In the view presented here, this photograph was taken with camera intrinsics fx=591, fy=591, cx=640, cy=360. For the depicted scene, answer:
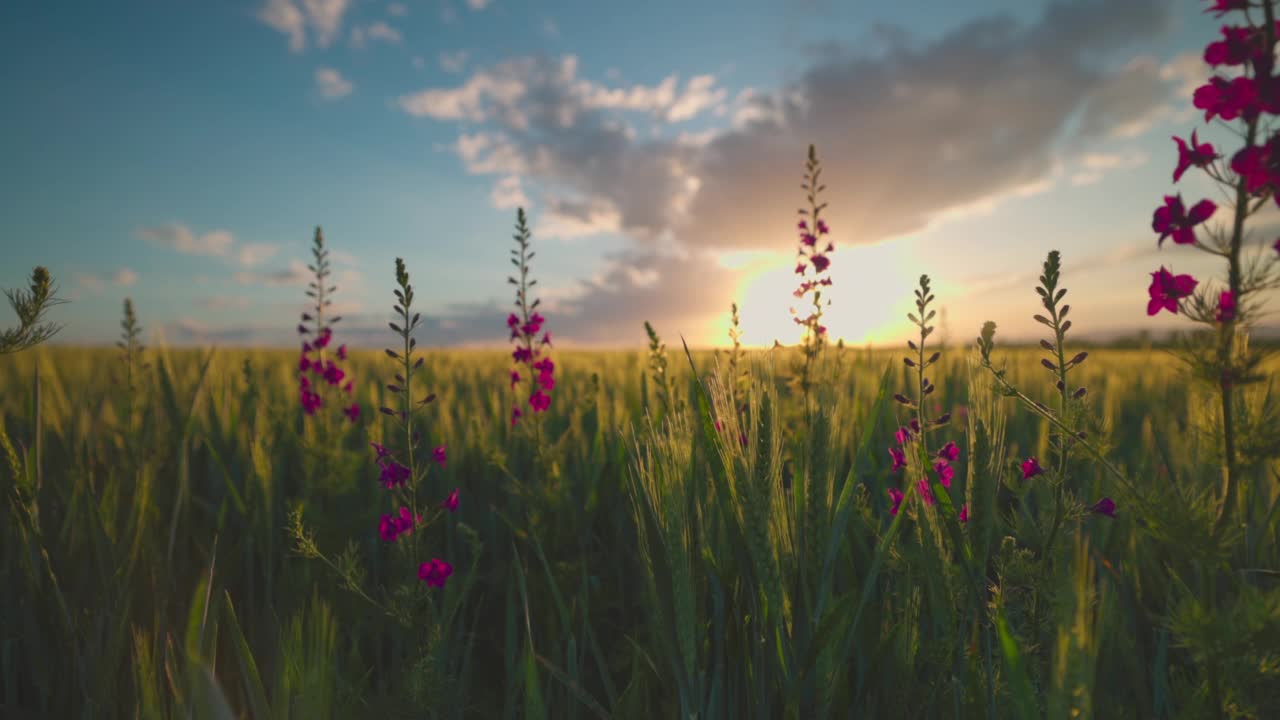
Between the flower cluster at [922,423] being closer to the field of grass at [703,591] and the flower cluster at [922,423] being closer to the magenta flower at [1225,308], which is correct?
the field of grass at [703,591]

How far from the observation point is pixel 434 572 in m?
1.68

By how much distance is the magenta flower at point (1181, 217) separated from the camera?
0.98 m

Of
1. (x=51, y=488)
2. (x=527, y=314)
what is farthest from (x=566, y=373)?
(x=51, y=488)

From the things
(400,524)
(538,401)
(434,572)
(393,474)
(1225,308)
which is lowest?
(434,572)

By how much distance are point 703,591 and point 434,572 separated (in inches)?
31.3

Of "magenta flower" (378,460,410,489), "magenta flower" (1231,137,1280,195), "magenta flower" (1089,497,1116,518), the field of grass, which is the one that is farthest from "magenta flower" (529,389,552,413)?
"magenta flower" (1231,137,1280,195)

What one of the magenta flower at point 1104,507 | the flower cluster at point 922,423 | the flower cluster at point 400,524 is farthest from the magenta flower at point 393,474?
the magenta flower at point 1104,507

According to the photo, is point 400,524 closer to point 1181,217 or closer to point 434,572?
point 434,572

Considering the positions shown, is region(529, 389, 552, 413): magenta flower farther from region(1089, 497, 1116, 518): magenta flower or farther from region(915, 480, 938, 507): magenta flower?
region(1089, 497, 1116, 518): magenta flower

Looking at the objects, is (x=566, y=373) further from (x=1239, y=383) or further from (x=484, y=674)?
(x=1239, y=383)

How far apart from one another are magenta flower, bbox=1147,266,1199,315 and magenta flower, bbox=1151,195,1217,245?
0.06m

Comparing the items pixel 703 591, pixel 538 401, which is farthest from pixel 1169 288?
pixel 538 401

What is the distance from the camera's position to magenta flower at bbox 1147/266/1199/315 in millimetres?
980

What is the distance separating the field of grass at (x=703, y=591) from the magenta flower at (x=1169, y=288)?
115 millimetres
